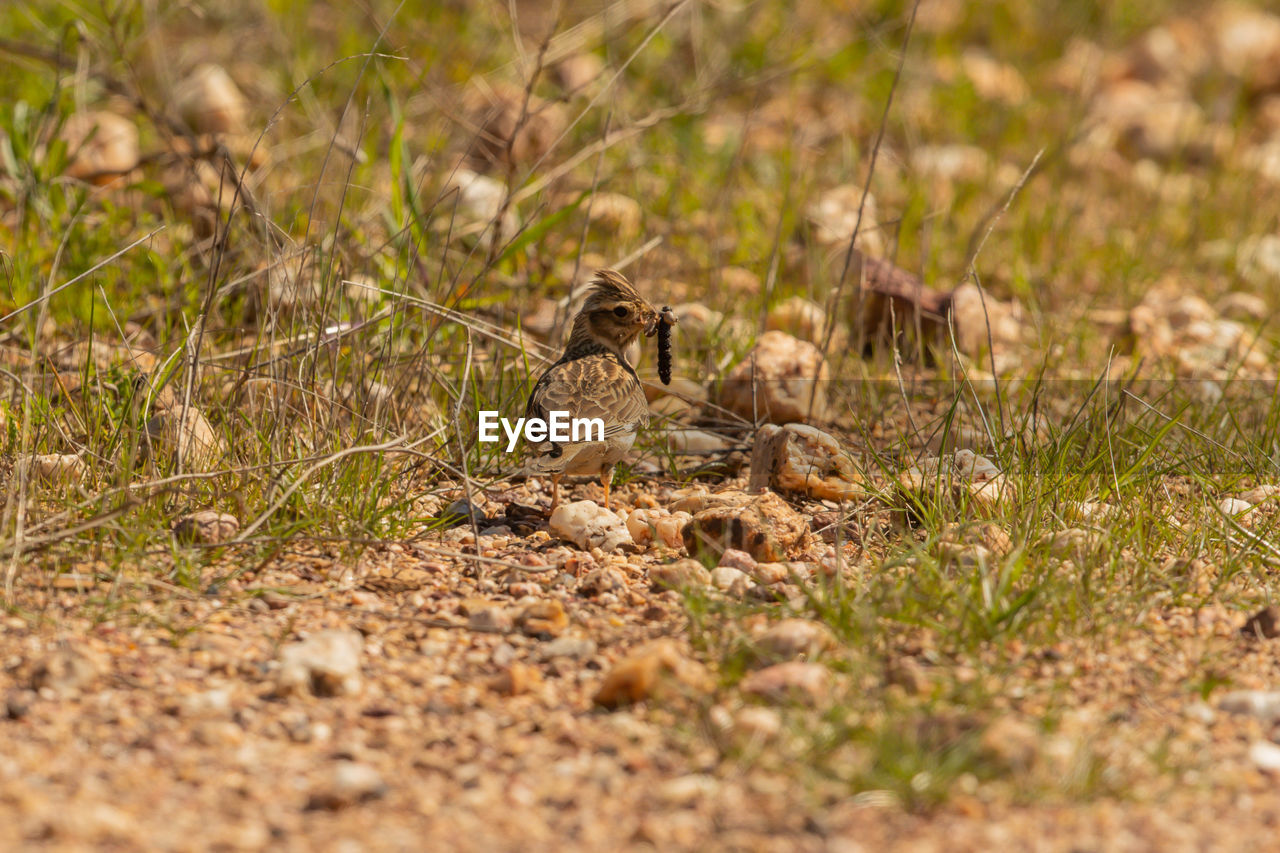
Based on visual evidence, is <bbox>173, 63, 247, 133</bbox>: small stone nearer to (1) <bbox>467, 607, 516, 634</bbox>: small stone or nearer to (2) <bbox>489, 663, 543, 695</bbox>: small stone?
(1) <bbox>467, 607, 516, 634</bbox>: small stone

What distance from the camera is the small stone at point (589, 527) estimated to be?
388 cm

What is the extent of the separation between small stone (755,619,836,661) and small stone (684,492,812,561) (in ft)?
2.11

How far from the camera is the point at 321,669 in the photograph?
9.53 ft

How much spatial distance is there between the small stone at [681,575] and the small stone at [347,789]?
995 mm

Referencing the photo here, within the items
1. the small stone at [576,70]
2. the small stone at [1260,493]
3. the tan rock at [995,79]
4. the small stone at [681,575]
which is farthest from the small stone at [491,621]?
the tan rock at [995,79]

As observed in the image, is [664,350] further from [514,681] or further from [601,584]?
[514,681]

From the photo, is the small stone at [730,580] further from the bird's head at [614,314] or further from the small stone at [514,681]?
the bird's head at [614,314]

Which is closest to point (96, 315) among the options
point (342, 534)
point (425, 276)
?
point (425, 276)

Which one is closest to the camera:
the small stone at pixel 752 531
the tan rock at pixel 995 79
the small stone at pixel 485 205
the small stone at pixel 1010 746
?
the small stone at pixel 1010 746

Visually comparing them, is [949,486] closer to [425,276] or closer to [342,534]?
[342,534]

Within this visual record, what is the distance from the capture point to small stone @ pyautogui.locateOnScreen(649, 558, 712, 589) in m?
3.39

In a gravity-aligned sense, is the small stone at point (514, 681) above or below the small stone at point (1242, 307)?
below

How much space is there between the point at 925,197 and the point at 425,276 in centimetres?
290

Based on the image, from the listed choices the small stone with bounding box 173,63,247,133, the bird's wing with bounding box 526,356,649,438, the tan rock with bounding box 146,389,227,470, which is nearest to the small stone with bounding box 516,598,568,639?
the bird's wing with bounding box 526,356,649,438
